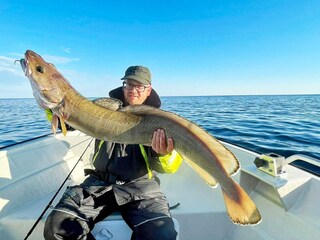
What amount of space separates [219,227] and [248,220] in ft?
6.28

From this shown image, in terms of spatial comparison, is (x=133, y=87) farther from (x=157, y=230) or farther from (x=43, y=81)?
(x=157, y=230)

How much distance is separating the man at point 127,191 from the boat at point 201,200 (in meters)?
0.19

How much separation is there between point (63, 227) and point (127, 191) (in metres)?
0.81

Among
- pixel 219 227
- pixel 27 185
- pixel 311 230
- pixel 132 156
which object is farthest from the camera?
pixel 27 185

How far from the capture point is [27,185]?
414cm

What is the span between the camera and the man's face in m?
3.51

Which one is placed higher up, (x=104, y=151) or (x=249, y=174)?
(x=104, y=151)

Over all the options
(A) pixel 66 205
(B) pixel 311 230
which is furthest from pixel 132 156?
(B) pixel 311 230

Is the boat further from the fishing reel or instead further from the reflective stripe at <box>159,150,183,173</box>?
the reflective stripe at <box>159,150,183,173</box>

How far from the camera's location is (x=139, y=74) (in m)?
3.43

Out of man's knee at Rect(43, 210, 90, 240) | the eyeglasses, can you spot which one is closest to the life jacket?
A: man's knee at Rect(43, 210, 90, 240)

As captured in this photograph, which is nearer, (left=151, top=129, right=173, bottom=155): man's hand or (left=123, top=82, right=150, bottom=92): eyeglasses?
(left=151, top=129, right=173, bottom=155): man's hand

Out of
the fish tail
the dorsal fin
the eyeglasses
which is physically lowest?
the fish tail

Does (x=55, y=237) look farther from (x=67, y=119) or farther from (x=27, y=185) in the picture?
(x=27, y=185)
